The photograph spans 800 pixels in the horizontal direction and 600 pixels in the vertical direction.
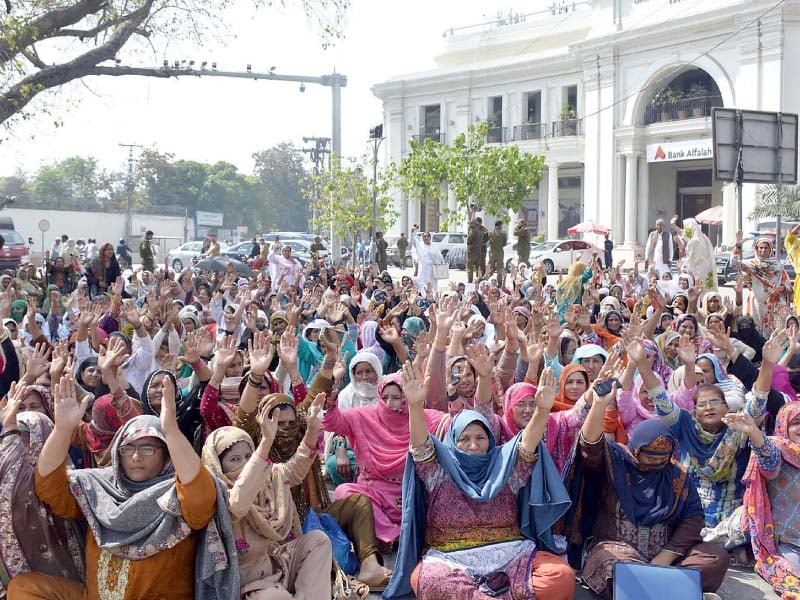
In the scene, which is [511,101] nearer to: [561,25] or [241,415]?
[561,25]

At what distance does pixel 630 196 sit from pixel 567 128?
4083 millimetres

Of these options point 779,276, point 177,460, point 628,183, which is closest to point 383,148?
point 628,183

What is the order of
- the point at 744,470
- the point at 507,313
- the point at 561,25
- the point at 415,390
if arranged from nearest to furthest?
the point at 415,390, the point at 744,470, the point at 507,313, the point at 561,25

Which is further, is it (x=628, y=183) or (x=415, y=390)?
(x=628, y=183)

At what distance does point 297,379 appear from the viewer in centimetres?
439

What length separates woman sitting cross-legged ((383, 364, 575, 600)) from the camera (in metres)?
3.46

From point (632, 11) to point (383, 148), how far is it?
1157 centimetres

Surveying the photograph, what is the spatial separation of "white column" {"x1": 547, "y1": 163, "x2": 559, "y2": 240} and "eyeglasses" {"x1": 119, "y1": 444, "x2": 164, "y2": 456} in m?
27.5

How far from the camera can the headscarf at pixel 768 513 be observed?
12.4 feet

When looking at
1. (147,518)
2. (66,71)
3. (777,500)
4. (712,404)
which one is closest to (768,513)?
(777,500)

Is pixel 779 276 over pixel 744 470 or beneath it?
over

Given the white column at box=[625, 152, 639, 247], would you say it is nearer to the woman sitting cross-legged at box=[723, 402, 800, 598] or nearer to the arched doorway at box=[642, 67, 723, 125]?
the arched doorway at box=[642, 67, 723, 125]

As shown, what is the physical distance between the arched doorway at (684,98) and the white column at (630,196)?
1384 millimetres

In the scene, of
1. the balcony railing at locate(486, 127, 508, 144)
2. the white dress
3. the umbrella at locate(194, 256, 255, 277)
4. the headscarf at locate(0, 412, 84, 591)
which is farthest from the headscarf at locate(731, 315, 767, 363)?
the balcony railing at locate(486, 127, 508, 144)
